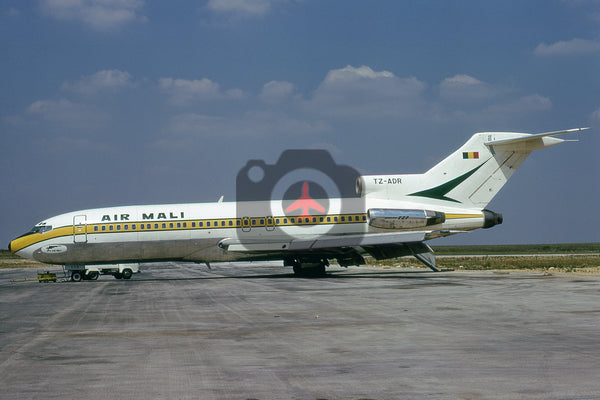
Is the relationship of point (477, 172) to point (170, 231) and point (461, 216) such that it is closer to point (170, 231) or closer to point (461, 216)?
point (461, 216)

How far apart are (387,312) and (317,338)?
13.9 feet

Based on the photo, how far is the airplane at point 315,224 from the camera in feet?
98.9

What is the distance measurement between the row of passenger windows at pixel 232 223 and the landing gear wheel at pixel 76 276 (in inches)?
193

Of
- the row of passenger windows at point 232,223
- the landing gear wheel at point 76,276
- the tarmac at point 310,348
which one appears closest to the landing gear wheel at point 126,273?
the landing gear wheel at point 76,276

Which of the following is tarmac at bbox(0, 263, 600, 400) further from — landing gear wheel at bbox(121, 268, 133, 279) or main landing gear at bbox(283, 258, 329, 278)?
landing gear wheel at bbox(121, 268, 133, 279)

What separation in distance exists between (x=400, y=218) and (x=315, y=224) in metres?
4.49

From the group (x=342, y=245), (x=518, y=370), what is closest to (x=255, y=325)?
(x=518, y=370)

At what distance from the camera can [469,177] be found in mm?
32156

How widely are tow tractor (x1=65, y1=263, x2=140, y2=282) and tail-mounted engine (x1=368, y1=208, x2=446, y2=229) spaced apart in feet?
49.8

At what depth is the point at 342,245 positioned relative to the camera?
28.9 meters

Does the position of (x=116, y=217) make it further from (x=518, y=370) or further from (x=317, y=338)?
(x=518, y=370)

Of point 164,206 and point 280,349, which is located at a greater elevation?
point 164,206

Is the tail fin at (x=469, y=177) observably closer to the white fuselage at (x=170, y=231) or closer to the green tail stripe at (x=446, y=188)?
the green tail stripe at (x=446, y=188)

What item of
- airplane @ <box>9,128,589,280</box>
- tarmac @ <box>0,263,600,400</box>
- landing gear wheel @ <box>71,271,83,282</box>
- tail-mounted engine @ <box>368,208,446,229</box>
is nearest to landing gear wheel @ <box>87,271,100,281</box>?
landing gear wheel @ <box>71,271,83,282</box>
